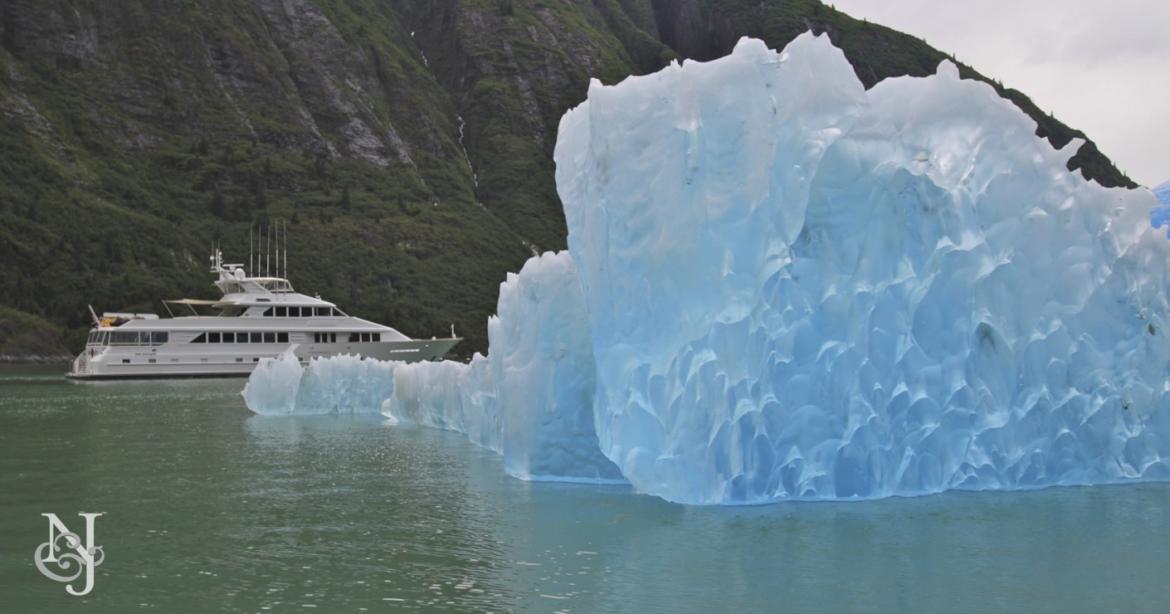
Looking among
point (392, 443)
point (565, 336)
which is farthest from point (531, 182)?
point (565, 336)

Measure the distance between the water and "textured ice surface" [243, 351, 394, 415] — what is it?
15.0 m

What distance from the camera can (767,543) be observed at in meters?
14.7

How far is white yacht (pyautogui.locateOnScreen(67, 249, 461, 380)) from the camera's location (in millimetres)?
70312

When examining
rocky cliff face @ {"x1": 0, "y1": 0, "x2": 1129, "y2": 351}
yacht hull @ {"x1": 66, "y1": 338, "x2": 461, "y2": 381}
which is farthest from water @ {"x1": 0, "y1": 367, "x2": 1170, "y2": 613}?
rocky cliff face @ {"x1": 0, "y1": 0, "x2": 1129, "y2": 351}

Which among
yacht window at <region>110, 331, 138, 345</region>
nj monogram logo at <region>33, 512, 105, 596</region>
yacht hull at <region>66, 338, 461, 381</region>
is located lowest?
nj monogram logo at <region>33, 512, 105, 596</region>

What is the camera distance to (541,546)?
49.0 ft

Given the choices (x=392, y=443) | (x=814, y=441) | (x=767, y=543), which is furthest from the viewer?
(x=392, y=443)

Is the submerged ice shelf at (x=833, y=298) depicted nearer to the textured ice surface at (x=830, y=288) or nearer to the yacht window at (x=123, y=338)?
the textured ice surface at (x=830, y=288)

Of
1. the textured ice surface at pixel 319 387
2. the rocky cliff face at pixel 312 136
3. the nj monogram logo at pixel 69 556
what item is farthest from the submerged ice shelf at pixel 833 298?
the rocky cliff face at pixel 312 136

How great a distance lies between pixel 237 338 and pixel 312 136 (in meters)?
53.0

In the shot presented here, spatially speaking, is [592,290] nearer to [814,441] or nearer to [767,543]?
[814,441]

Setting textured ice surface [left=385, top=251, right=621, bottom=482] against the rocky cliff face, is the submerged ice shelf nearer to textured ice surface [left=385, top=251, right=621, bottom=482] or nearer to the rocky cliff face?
textured ice surface [left=385, top=251, right=621, bottom=482]

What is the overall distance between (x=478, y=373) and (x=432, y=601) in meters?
15.0

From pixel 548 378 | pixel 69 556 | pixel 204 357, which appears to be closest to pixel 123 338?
pixel 204 357
